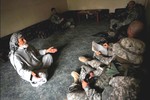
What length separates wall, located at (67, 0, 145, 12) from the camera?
579 centimetres

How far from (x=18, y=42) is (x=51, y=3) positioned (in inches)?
148

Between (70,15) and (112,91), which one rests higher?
(112,91)

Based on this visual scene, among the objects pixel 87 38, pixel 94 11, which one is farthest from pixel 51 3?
pixel 87 38

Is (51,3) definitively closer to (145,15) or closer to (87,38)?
(87,38)

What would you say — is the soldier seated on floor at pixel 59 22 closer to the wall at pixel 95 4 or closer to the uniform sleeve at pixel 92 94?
the wall at pixel 95 4

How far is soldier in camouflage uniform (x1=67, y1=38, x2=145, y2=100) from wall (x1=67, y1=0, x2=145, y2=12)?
4.10 m

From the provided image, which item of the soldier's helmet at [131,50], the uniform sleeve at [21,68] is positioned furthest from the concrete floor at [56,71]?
the soldier's helmet at [131,50]

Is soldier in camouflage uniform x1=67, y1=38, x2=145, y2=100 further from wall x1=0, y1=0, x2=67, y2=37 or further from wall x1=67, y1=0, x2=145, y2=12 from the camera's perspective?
wall x1=67, y1=0, x2=145, y2=12

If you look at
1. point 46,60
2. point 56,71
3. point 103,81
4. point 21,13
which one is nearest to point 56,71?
point 56,71

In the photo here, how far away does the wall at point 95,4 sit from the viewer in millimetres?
5785

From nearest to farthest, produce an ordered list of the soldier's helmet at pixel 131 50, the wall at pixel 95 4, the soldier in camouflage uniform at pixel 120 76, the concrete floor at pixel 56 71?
the soldier in camouflage uniform at pixel 120 76, the soldier's helmet at pixel 131 50, the concrete floor at pixel 56 71, the wall at pixel 95 4

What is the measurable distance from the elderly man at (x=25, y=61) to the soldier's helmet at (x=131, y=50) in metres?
1.41

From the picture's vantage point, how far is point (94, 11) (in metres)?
5.93

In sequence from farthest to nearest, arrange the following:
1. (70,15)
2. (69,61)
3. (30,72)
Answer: (70,15), (69,61), (30,72)
